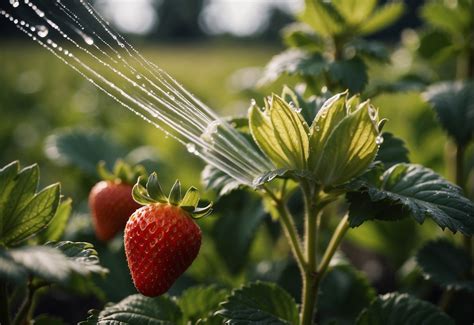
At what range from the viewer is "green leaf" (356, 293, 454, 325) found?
3.28ft

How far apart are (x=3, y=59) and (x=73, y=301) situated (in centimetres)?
478

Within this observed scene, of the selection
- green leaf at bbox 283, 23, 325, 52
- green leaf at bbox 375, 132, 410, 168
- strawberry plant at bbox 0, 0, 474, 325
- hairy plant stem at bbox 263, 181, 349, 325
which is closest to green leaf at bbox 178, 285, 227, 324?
strawberry plant at bbox 0, 0, 474, 325

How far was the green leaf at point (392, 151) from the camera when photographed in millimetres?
1064

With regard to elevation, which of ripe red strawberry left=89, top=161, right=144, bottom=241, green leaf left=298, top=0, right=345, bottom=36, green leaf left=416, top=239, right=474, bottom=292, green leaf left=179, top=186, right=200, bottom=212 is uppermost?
green leaf left=298, top=0, right=345, bottom=36

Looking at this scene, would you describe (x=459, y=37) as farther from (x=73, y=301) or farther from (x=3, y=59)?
(x=3, y=59)

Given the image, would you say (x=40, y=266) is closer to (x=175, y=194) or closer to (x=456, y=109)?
(x=175, y=194)

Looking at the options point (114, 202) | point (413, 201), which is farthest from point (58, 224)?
point (413, 201)

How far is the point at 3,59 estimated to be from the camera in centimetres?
584

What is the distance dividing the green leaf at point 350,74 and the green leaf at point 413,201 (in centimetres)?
30

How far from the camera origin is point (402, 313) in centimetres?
101

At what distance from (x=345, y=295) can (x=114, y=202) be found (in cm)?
64

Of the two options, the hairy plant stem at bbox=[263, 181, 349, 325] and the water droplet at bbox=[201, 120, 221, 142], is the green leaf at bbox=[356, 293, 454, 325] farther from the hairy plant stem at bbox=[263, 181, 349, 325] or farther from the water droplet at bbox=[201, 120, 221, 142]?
the water droplet at bbox=[201, 120, 221, 142]

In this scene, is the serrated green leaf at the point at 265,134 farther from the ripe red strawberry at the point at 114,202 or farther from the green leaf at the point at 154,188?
the ripe red strawberry at the point at 114,202

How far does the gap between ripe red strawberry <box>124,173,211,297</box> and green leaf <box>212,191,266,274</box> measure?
54 cm
